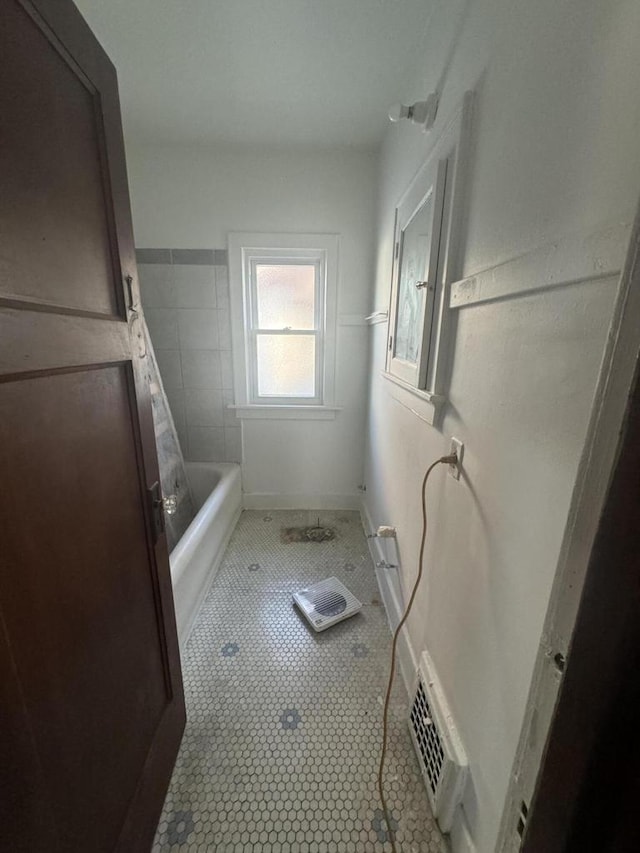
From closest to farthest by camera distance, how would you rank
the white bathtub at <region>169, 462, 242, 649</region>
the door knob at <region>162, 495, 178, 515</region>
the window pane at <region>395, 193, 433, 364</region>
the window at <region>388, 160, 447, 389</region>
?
the window at <region>388, 160, 447, 389</region>
the window pane at <region>395, 193, 433, 364</region>
the white bathtub at <region>169, 462, 242, 649</region>
the door knob at <region>162, 495, 178, 515</region>

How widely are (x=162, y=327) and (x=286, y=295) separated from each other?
92 centimetres

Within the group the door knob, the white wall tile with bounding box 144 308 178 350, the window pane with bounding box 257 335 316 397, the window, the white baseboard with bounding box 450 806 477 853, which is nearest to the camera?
the white baseboard with bounding box 450 806 477 853

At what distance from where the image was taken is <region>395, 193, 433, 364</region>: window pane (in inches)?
46.1

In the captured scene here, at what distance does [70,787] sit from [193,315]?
2.32 metres

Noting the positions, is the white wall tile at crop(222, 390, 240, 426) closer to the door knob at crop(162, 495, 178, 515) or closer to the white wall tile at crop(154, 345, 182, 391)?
the white wall tile at crop(154, 345, 182, 391)

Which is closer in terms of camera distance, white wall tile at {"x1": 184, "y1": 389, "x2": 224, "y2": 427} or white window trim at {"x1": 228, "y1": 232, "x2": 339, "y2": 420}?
white window trim at {"x1": 228, "y1": 232, "x2": 339, "y2": 420}

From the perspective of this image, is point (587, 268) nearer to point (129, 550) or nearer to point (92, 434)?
point (92, 434)

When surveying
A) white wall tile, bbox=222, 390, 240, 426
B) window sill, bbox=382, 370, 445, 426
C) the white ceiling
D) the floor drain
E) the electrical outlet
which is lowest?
the floor drain

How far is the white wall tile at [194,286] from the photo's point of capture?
227cm

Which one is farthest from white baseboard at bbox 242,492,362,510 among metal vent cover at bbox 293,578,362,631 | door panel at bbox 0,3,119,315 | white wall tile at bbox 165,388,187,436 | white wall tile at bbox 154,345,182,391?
door panel at bbox 0,3,119,315

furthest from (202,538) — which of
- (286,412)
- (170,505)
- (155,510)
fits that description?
(286,412)

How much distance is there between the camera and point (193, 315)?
7.69 feet

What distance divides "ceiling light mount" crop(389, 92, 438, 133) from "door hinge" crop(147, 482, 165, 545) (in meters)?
1.49

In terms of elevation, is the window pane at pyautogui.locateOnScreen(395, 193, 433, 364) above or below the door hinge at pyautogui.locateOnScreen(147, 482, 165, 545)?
above
